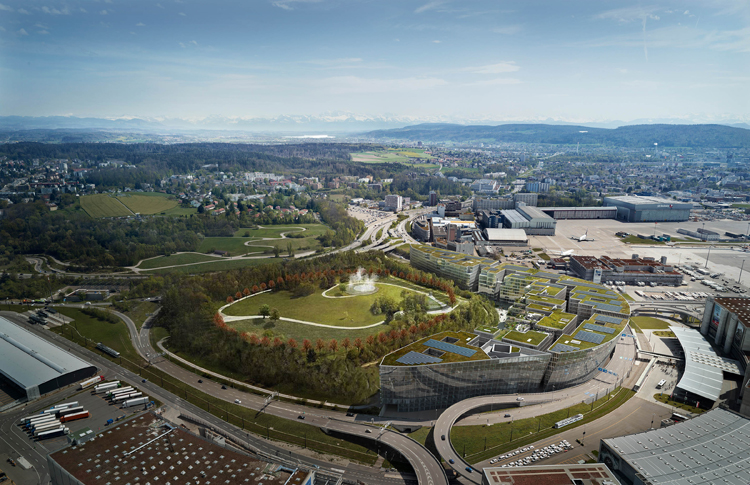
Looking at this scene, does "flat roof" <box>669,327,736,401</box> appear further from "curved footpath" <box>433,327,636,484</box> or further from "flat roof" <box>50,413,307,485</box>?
"flat roof" <box>50,413,307,485</box>

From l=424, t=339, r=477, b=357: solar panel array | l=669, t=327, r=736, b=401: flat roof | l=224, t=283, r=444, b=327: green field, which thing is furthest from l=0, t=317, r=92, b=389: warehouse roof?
l=669, t=327, r=736, b=401: flat roof

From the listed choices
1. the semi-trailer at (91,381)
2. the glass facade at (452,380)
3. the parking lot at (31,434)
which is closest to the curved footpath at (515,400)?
the glass facade at (452,380)

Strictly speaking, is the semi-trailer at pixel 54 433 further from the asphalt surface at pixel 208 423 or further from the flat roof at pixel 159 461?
the flat roof at pixel 159 461

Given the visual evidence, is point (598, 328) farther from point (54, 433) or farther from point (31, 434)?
point (31, 434)

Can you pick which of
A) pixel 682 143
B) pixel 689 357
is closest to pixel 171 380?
pixel 689 357

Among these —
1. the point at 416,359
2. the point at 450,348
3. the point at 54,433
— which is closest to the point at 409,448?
the point at 416,359
